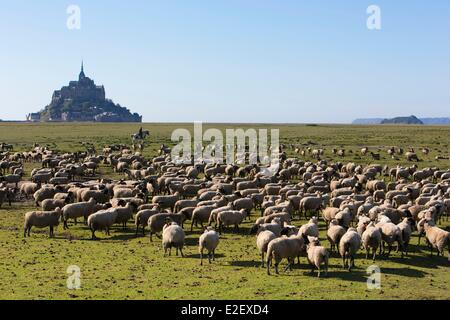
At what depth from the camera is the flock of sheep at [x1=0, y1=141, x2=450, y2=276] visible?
19.5 m

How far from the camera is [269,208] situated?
84.3ft

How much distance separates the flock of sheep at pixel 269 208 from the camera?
63.8 feet

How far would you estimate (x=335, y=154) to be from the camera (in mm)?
62281

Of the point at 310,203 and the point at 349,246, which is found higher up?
the point at 310,203

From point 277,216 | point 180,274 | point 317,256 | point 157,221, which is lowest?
point 180,274

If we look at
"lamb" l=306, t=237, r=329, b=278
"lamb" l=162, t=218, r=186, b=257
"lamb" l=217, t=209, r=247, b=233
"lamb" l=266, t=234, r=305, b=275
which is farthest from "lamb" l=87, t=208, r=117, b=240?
"lamb" l=306, t=237, r=329, b=278

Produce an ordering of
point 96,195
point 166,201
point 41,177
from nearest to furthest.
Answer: point 166,201 → point 96,195 → point 41,177

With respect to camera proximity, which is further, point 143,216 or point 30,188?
point 30,188

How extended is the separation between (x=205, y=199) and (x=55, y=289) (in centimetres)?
1438

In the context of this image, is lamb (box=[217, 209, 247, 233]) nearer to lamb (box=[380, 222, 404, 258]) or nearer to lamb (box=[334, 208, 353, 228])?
lamb (box=[334, 208, 353, 228])

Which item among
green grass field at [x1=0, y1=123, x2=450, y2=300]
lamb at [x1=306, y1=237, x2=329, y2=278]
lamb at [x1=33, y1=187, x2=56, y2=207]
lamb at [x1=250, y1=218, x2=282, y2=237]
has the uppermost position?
lamb at [x1=33, y1=187, x2=56, y2=207]

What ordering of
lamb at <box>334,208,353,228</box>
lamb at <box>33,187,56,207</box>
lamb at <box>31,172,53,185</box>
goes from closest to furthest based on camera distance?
1. lamb at <box>334,208,353,228</box>
2. lamb at <box>33,187,56,207</box>
3. lamb at <box>31,172,53,185</box>

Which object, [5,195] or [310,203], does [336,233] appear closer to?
[310,203]

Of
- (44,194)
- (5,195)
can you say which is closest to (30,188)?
(5,195)
